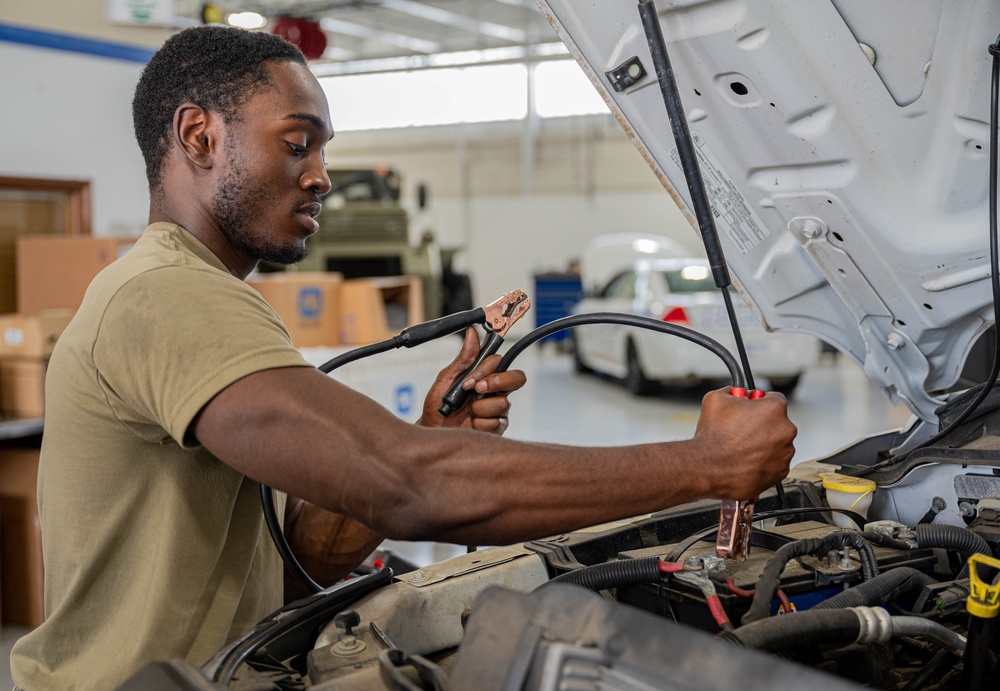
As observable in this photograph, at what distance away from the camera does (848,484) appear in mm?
1801

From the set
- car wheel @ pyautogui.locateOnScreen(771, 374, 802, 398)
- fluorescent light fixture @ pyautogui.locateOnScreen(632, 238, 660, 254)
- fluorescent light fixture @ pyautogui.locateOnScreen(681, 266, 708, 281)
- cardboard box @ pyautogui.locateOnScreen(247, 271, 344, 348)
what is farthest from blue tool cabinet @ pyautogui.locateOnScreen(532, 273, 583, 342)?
cardboard box @ pyautogui.locateOnScreen(247, 271, 344, 348)

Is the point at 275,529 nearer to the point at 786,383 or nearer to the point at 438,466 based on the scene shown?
the point at 438,466

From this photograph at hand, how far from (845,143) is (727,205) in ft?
0.96

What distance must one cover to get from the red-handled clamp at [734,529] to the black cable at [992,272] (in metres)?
0.63

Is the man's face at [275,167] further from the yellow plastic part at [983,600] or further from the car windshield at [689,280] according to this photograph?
the car windshield at [689,280]

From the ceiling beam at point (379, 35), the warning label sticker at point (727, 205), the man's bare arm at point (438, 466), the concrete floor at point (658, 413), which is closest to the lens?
the man's bare arm at point (438, 466)

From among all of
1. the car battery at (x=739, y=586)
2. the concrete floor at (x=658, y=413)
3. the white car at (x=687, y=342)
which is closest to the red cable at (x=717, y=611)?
the car battery at (x=739, y=586)

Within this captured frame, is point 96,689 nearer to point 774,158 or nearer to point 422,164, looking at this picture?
point 774,158

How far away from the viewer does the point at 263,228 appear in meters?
1.38

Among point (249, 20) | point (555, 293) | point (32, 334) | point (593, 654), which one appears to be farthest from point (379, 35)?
point (593, 654)

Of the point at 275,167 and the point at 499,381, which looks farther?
the point at 499,381

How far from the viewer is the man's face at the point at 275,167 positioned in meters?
1.32

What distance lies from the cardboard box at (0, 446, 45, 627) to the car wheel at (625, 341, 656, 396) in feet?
18.7

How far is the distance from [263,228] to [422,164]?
16.0 m
